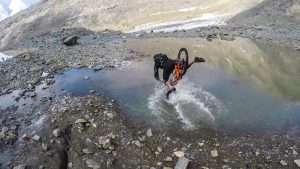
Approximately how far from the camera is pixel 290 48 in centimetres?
1961

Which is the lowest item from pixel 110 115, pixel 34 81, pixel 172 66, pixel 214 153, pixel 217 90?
pixel 214 153

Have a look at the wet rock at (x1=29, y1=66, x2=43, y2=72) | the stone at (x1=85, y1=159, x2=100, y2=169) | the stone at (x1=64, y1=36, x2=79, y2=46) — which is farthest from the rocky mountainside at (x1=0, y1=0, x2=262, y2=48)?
the stone at (x1=85, y1=159, x2=100, y2=169)

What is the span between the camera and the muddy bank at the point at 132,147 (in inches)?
367

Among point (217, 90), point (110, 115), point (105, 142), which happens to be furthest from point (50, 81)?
point (217, 90)

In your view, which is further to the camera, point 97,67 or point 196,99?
point 97,67

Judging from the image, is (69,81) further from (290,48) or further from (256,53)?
(290,48)

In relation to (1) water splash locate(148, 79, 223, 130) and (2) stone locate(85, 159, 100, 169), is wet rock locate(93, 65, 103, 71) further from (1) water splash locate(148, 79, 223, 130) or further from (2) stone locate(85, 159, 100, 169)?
(2) stone locate(85, 159, 100, 169)

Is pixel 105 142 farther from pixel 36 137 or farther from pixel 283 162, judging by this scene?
pixel 283 162

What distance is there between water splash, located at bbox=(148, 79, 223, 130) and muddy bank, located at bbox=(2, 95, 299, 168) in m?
0.79

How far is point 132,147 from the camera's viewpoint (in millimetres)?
9844

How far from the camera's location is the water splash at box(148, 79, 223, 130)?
37.4 feet

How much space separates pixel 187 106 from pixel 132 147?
3.15 metres

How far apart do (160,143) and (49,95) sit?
5.16 m

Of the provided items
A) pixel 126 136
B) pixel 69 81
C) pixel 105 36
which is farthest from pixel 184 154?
pixel 105 36
